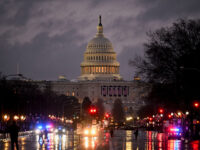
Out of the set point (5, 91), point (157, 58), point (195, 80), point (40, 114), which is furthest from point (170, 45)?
point (40, 114)

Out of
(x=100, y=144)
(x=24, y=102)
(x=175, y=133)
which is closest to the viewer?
(x=100, y=144)

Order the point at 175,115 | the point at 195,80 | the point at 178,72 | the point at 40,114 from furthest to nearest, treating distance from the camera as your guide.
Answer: the point at 40,114 < the point at 175,115 < the point at 178,72 < the point at 195,80

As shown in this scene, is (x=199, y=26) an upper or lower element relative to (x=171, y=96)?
upper

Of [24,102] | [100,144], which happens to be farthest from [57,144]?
[24,102]

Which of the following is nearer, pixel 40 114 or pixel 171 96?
pixel 171 96

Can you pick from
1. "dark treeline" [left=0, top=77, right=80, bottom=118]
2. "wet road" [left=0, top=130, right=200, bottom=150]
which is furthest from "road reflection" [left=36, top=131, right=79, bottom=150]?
"dark treeline" [left=0, top=77, right=80, bottom=118]

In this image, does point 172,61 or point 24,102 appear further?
point 24,102

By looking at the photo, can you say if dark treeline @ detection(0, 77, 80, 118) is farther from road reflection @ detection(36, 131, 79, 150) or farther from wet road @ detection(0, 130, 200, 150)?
wet road @ detection(0, 130, 200, 150)

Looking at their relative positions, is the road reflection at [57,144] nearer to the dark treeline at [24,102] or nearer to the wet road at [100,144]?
the wet road at [100,144]

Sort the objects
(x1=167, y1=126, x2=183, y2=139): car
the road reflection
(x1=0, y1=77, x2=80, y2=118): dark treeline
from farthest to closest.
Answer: (x1=0, y1=77, x2=80, y2=118): dark treeline, (x1=167, y1=126, x2=183, y2=139): car, the road reflection

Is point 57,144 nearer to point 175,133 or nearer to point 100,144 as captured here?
point 100,144

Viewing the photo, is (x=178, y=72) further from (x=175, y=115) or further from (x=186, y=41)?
(x=175, y=115)

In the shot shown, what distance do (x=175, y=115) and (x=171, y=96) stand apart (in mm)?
30861

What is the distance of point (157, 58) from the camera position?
255 ft
